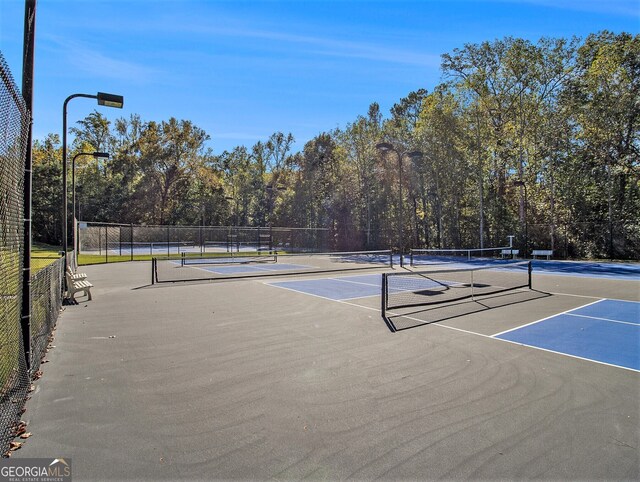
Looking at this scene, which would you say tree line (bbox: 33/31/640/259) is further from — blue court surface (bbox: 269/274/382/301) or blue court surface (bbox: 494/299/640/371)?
blue court surface (bbox: 494/299/640/371)

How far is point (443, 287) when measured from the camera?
12211 mm

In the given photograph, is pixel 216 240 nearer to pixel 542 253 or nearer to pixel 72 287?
pixel 542 253

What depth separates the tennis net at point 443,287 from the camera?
29.2 ft

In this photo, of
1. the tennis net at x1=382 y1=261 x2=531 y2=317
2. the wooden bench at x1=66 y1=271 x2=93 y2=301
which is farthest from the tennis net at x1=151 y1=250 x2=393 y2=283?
the tennis net at x1=382 y1=261 x2=531 y2=317

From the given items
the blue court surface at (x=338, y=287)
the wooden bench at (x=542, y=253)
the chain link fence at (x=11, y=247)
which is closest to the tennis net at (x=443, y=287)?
Result: the blue court surface at (x=338, y=287)

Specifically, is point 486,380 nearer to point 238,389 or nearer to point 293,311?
point 238,389

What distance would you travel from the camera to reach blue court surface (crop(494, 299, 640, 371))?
17.6 feet

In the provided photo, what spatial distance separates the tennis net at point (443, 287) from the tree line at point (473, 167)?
30.2ft

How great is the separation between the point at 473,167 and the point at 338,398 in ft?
98.0

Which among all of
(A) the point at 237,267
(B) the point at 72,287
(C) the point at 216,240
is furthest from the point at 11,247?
(C) the point at 216,240

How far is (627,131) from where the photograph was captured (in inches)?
959

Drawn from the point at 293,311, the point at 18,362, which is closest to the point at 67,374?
the point at 18,362

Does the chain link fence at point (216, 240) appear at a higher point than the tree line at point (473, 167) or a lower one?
lower

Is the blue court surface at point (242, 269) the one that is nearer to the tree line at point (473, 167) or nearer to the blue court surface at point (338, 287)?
the blue court surface at point (338, 287)
